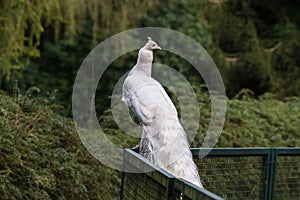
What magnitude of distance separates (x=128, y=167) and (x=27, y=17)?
17.6ft

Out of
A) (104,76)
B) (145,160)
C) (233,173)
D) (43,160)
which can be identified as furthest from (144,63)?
(104,76)

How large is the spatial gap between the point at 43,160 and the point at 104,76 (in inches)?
204

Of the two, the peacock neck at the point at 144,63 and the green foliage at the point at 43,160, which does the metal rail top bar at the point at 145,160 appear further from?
the green foliage at the point at 43,160

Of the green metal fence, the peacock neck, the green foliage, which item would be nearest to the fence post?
the green metal fence

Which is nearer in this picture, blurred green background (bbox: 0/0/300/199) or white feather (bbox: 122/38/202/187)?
white feather (bbox: 122/38/202/187)

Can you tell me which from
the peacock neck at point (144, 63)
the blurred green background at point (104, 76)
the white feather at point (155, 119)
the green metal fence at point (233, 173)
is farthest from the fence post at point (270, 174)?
the peacock neck at point (144, 63)

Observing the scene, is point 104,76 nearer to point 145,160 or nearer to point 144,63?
point 144,63

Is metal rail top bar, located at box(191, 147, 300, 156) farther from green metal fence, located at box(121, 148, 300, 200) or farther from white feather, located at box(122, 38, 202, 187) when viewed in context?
white feather, located at box(122, 38, 202, 187)

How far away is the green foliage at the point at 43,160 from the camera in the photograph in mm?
4914

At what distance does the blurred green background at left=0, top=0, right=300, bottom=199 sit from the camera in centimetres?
A: 529

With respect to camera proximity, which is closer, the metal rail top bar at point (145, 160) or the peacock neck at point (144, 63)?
the metal rail top bar at point (145, 160)

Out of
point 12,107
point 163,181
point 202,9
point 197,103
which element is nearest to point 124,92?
point 163,181

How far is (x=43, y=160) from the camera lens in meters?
5.23

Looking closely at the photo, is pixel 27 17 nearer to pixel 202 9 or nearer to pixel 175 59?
pixel 175 59
